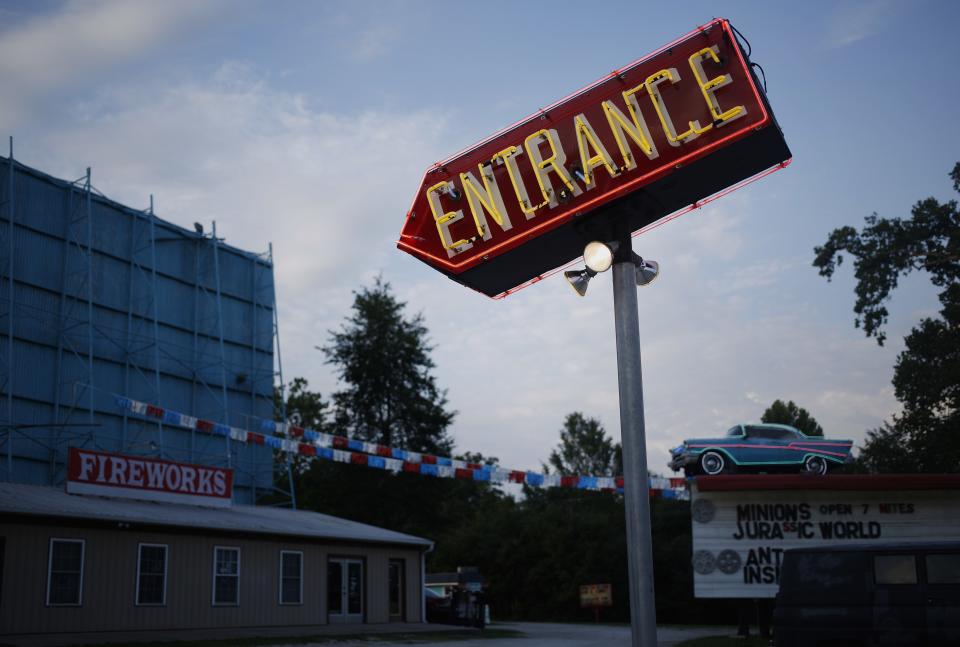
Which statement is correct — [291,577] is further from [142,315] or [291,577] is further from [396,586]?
[142,315]

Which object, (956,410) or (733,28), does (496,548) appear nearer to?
(956,410)

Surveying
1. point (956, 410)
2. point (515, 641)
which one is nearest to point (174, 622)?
point (515, 641)

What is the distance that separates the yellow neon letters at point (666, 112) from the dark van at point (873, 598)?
5.80 meters

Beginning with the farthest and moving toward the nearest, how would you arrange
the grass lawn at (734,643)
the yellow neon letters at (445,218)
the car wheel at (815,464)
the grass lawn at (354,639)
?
the car wheel at (815,464)
the grass lawn at (354,639)
the grass lawn at (734,643)
the yellow neon letters at (445,218)

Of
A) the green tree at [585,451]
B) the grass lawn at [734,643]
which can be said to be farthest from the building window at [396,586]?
the green tree at [585,451]

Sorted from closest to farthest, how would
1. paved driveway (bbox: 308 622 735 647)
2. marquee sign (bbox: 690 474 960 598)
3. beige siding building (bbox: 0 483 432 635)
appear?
marquee sign (bbox: 690 474 960 598)
beige siding building (bbox: 0 483 432 635)
paved driveway (bbox: 308 622 735 647)

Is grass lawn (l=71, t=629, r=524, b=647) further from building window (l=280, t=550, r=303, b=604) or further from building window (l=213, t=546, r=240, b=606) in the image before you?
building window (l=280, t=550, r=303, b=604)

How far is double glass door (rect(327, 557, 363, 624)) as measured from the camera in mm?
29156

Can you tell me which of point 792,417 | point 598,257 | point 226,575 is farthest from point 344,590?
point 792,417

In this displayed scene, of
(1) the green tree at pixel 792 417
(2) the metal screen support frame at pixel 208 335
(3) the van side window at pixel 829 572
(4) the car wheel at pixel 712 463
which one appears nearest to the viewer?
(3) the van side window at pixel 829 572

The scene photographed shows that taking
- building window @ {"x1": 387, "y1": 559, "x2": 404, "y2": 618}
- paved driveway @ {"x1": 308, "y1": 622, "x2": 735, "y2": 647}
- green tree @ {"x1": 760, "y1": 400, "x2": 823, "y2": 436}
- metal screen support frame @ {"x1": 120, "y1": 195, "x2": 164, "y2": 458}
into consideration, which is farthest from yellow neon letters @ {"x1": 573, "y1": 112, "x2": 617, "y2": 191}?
green tree @ {"x1": 760, "y1": 400, "x2": 823, "y2": 436}

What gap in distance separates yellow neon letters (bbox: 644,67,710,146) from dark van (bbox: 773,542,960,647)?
19.0ft

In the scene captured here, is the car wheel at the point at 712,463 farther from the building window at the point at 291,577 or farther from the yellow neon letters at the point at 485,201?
the yellow neon letters at the point at 485,201

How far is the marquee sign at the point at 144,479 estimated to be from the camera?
24375 millimetres
